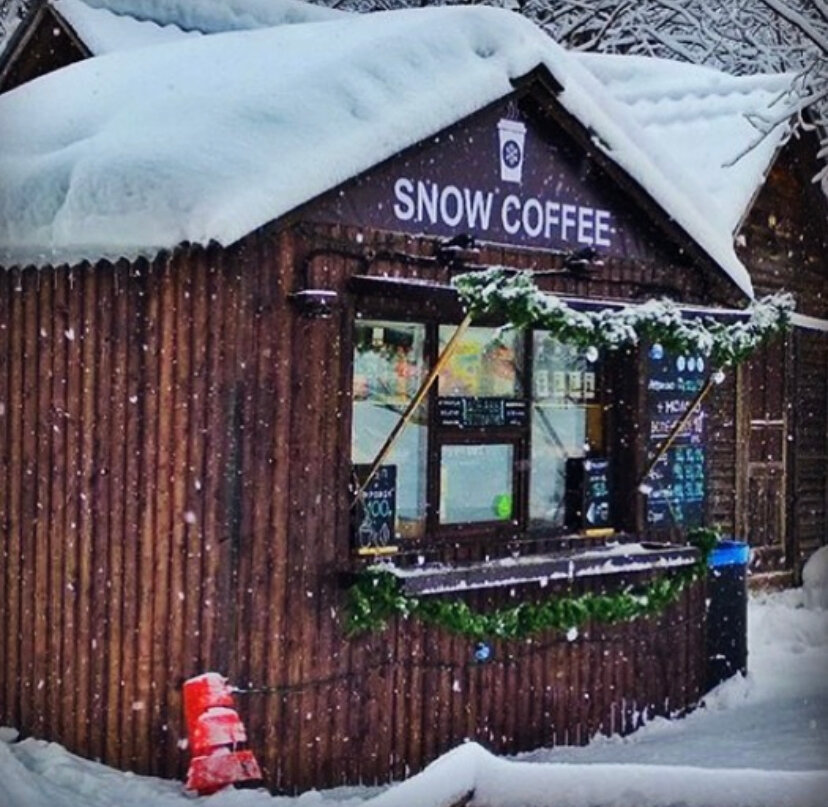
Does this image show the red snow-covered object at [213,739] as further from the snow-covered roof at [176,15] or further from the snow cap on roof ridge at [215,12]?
the snow cap on roof ridge at [215,12]

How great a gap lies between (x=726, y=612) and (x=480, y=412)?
2787 mm

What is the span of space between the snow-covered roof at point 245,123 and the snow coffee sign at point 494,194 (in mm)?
257

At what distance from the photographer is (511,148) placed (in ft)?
24.4

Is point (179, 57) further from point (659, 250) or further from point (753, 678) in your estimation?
point (753, 678)

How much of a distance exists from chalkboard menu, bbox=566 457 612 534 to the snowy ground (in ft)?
4.29

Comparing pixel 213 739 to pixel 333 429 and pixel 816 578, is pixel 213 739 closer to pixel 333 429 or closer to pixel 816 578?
pixel 333 429

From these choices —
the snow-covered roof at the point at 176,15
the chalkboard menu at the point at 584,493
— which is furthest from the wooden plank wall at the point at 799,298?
the chalkboard menu at the point at 584,493

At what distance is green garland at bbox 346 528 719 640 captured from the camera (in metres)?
6.60

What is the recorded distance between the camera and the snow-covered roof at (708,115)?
430 inches

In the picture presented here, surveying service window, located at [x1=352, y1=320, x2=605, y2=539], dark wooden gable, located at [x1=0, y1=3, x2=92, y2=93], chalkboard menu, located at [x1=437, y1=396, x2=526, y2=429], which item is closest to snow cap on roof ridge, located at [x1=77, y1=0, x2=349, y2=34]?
dark wooden gable, located at [x1=0, y1=3, x2=92, y2=93]

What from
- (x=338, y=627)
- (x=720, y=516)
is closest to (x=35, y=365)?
(x=338, y=627)

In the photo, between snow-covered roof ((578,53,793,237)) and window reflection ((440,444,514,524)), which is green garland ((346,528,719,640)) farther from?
snow-covered roof ((578,53,793,237))

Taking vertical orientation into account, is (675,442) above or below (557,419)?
below

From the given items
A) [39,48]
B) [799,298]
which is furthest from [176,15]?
[799,298]
